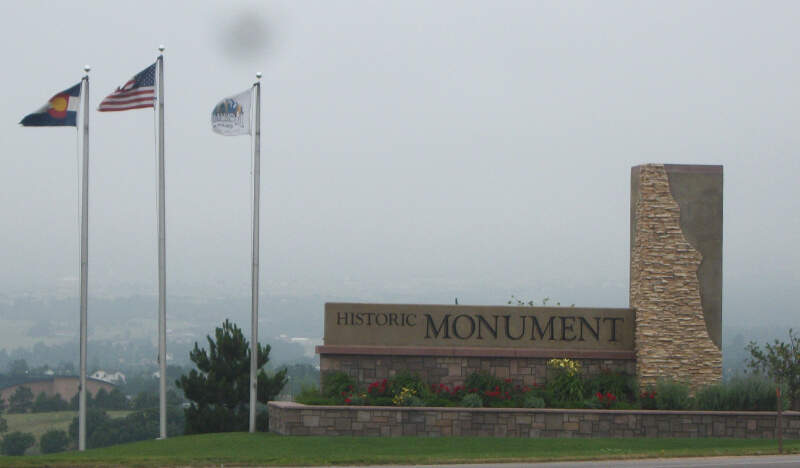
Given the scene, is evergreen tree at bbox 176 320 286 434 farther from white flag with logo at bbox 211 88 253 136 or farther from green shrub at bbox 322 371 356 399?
white flag with logo at bbox 211 88 253 136

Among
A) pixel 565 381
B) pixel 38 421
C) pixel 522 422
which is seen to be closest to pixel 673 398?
pixel 565 381

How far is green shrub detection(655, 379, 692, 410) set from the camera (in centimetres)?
2202

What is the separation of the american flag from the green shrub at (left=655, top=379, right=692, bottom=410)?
13772 millimetres

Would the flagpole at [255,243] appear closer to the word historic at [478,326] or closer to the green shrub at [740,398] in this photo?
the word historic at [478,326]

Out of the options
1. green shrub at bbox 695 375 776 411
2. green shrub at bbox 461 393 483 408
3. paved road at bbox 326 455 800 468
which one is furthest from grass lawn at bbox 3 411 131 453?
paved road at bbox 326 455 800 468

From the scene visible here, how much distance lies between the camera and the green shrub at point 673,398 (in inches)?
867

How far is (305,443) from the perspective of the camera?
1950 centimetres

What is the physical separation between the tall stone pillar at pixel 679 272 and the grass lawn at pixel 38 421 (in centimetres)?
3357

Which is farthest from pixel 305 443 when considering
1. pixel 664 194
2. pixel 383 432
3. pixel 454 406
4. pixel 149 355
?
pixel 149 355

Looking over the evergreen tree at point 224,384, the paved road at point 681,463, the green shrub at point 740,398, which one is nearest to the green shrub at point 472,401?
the green shrub at point 740,398

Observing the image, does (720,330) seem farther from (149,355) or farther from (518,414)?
(149,355)

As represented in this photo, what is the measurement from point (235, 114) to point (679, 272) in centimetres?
1137

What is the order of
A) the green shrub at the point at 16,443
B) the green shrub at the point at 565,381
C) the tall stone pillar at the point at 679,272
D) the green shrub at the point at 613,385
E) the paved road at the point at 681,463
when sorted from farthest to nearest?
the green shrub at the point at 16,443, the tall stone pillar at the point at 679,272, the green shrub at the point at 613,385, the green shrub at the point at 565,381, the paved road at the point at 681,463

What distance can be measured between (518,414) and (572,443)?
6.05 ft
